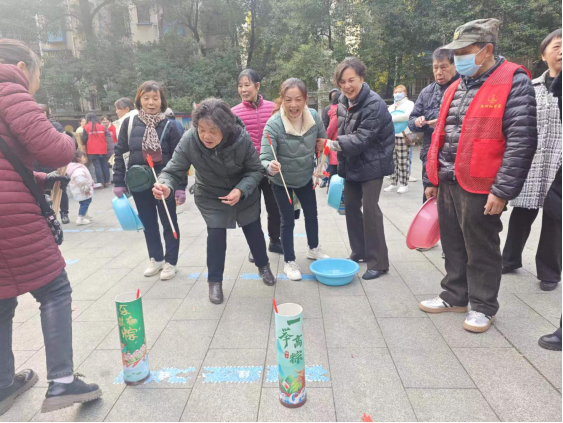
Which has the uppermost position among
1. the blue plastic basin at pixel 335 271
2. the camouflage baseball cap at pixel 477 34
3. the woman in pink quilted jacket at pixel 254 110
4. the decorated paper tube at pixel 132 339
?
the camouflage baseball cap at pixel 477 34

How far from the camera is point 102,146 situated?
978 centimetres

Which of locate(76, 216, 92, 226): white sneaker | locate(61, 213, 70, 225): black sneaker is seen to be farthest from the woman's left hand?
locate(61, 213, 70, 225): black sneaker

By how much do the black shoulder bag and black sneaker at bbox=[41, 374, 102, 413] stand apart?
729 mm

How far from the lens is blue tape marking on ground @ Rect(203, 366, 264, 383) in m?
2.21

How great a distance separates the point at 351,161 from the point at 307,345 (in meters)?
1.71

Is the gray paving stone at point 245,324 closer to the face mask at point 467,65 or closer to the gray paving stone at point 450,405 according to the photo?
the gray paving stone at point 450,405

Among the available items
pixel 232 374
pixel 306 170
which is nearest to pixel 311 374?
pixel 232 374

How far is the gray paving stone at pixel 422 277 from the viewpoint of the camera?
3.34 m

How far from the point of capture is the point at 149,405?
2.04 meters

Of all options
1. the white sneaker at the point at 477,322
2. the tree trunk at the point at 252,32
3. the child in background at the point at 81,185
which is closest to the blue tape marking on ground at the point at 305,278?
the white sneaker at the point at 477,322

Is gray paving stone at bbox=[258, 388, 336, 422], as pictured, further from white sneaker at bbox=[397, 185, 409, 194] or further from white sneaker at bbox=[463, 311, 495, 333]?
white sneaker at bbox=[397, 185, 409, 194]

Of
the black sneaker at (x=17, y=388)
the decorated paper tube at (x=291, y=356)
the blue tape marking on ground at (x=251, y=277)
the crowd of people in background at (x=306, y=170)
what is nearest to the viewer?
the decorated paper tube at (x=291, y=356)

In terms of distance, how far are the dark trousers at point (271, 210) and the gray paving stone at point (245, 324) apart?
116 cm

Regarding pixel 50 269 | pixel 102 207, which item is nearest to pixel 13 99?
pixel 50 269
